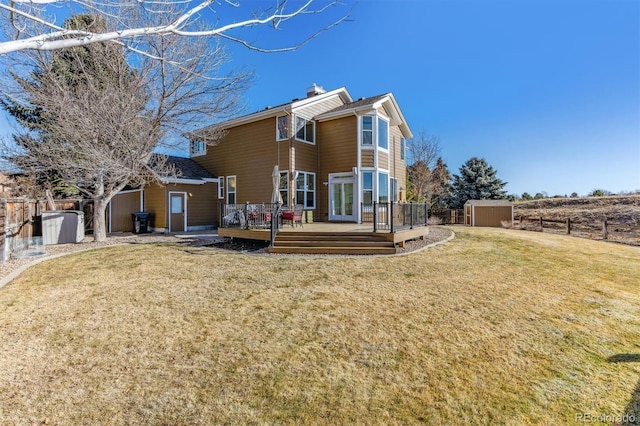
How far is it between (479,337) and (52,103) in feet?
52.0

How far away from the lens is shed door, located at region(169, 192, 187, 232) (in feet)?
53.9

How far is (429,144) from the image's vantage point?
3281cm

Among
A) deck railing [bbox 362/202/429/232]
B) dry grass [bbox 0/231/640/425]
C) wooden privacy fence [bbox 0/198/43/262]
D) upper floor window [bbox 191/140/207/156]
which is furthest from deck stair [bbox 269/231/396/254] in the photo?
upper floor window [bbox 191/140/207/156]

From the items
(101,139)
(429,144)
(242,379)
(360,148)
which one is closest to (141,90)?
(101,139)

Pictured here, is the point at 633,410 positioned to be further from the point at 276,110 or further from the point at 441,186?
the point at 441,186

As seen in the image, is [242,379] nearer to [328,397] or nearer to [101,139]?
[328,397]

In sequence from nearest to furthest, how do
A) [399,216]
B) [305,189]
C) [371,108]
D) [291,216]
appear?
[399,216] < [291,216] < [371,108] < [305,189]

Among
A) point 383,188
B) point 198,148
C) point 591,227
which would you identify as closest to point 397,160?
point 383,188

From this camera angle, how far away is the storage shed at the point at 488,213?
21828 mm

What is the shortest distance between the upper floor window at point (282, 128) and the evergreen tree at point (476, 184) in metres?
21.0

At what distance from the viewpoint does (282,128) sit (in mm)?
15555

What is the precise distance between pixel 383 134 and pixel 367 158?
1.97m

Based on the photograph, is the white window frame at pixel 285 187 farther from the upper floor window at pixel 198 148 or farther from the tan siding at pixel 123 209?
the tan siding at pixel 123 209

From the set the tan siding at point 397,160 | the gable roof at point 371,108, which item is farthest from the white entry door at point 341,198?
the tan siding at point 397,160
